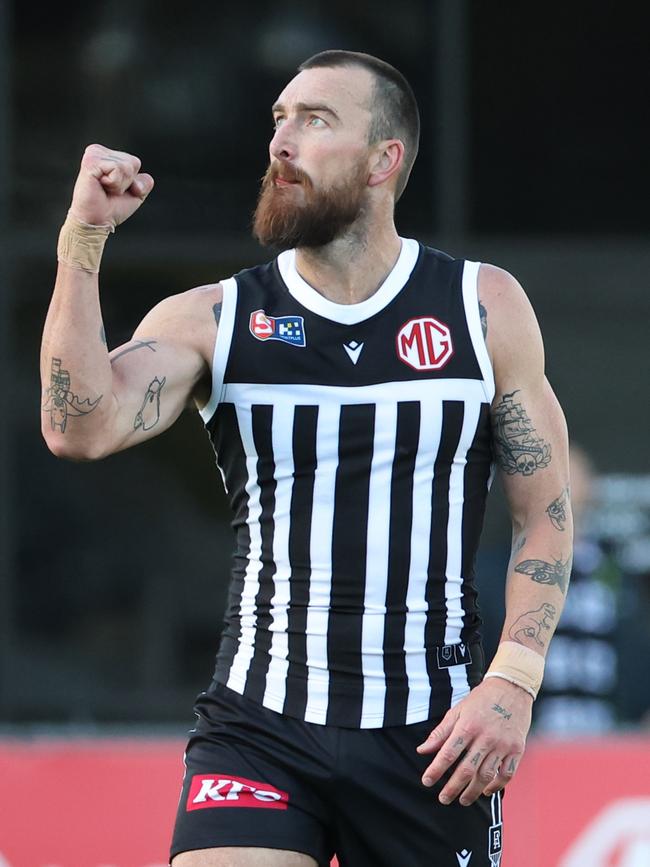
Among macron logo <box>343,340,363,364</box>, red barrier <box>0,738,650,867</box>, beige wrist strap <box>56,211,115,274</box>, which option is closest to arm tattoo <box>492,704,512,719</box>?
macron logo <box>343,340,363,364</box>

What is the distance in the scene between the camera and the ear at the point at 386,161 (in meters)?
4.37

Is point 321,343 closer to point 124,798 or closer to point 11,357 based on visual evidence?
point 124,798

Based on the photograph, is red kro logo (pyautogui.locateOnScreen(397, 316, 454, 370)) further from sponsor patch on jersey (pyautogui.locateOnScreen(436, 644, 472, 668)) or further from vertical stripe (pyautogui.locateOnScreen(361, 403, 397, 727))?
sponsor patch on jersey (pyautogui.locateOnScreen(436, 644, 472, 668))

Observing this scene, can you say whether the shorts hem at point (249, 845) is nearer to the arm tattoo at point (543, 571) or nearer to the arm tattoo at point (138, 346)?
the arm tattoo at point (543, 571)

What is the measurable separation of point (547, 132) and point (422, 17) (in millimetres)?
989

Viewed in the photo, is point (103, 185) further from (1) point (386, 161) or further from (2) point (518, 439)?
(2) point (518, 439)

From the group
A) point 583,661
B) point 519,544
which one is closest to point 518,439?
point 519,544

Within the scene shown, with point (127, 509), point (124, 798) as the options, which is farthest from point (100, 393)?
point (127, 509)

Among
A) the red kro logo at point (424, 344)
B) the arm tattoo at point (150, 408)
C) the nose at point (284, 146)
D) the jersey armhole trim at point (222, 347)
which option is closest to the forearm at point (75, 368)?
the arm tattoo at point (150, 408)

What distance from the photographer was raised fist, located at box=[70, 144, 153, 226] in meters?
3.79

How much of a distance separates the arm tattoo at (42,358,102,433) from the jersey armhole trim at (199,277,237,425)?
391 millimetres

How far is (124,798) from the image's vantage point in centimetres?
643

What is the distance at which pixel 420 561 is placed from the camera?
4137 mm

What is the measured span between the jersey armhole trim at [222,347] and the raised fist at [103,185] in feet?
1.53
